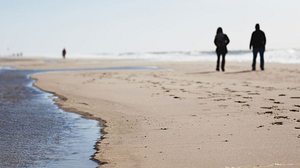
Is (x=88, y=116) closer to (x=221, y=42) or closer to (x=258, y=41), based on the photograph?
(x=258, y=41)

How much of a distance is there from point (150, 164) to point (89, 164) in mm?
655

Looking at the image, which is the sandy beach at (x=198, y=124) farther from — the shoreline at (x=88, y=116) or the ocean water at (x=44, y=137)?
the ocean water at (x=44, y=137)

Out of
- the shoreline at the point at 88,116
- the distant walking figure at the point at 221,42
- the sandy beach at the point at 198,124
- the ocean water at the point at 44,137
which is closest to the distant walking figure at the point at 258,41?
the distant walking figure at the point at 221,42

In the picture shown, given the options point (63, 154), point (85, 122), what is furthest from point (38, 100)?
point (63, 154)

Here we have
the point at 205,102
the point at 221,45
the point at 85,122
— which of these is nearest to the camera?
the point at 85,122

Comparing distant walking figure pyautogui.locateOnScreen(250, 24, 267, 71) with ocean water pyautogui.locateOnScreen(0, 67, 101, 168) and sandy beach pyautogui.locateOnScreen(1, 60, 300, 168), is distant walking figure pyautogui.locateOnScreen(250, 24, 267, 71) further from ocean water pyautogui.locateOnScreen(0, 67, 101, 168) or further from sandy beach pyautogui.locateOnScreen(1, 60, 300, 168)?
ocean water pyautogui.locateOnScreen(0, 67, 101, 168)

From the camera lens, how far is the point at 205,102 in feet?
33.0

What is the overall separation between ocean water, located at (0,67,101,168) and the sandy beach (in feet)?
0.78

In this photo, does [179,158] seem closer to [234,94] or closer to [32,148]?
[32,148]

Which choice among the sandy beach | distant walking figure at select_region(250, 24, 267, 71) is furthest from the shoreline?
distant walking figure at select_region(250, 24, 267, 71)

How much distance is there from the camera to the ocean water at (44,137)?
5789 mm

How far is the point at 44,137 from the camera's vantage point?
7293mm

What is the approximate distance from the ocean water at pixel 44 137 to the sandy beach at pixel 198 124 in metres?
0.24

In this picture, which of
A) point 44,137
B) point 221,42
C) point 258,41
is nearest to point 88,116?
point 44,137
